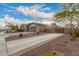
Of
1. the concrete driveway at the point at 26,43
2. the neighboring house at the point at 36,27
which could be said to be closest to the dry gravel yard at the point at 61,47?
the concrete driveway at the point at 26,43

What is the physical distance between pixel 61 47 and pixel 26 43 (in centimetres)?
33

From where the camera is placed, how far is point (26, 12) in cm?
187

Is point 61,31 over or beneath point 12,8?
beneath

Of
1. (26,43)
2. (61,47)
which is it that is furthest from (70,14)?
(26,43)

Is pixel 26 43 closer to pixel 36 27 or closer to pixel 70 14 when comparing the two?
pixel 36 27

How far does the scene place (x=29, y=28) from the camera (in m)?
1.86

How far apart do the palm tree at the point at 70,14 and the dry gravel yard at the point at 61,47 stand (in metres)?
0.07

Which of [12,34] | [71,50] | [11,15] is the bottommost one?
[71,50]

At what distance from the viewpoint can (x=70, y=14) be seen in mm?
1881

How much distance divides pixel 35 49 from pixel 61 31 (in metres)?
0.30

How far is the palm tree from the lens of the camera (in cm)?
186

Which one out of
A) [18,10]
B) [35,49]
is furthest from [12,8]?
[35,49]

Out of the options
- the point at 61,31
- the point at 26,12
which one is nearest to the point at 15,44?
the point at 26,12

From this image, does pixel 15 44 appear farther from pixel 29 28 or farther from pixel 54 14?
pixel 54 14
